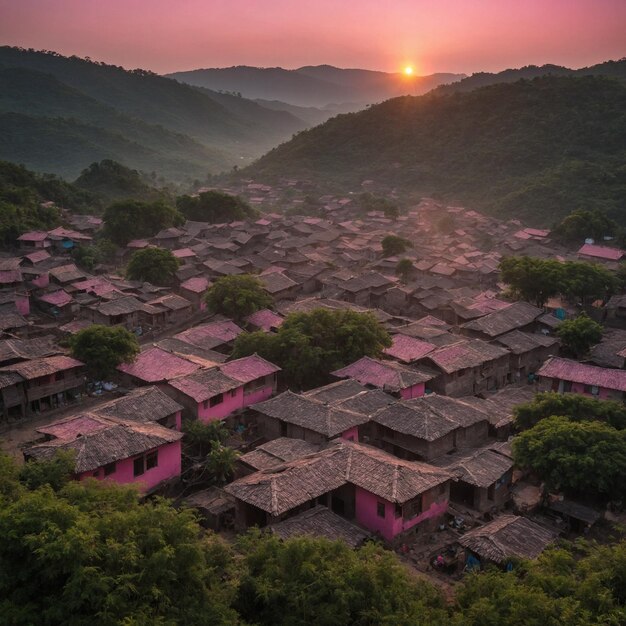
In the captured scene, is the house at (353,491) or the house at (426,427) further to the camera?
the house at (426,427)

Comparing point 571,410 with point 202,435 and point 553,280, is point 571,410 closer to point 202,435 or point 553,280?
point 202,435

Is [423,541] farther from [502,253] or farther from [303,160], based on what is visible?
[303,160]

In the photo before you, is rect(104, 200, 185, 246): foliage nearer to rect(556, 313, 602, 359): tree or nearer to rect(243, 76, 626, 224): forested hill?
rect(556, 313, 602, 359): tree

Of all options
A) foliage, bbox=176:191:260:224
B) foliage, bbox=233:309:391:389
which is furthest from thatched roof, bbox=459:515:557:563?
foliage, bbox=176:191:260:224

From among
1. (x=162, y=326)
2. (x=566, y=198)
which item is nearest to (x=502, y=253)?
(x=566, y=198)

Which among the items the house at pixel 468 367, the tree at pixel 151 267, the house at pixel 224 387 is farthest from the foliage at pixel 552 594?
the tree at pixel 151 267

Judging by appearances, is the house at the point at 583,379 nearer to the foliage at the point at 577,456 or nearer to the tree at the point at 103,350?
the foliage at the point at 577,456
